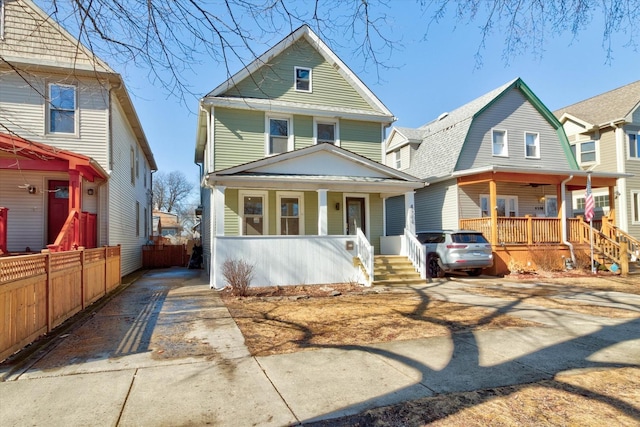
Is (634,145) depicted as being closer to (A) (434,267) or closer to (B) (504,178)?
(B) (504,178)

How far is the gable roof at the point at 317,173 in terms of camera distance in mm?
11245

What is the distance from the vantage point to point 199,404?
3412 millimetres

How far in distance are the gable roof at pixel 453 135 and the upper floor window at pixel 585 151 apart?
301cm

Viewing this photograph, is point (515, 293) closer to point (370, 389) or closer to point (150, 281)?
point (370, 389)

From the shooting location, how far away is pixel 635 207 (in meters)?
19.2

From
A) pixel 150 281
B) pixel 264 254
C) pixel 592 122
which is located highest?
pixel 592 122

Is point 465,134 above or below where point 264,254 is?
above

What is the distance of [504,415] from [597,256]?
14.8m

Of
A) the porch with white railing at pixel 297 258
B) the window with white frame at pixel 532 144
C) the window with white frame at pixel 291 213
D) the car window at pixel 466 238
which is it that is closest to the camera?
the porch with white railing at pixel 297 258

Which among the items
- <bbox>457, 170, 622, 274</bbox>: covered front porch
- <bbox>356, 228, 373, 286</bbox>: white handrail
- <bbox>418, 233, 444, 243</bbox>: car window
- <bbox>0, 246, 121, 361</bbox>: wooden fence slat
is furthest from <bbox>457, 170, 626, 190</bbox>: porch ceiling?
<bbox>0, 246, 121, 361</bbox>: wooden fence slat

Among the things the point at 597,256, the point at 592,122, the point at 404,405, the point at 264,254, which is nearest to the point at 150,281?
the point at 264,254

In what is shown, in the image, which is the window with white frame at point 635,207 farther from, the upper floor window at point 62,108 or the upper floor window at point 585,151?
the upper floor window at point 62,108

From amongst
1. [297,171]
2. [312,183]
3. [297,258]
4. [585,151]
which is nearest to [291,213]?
[297,171]

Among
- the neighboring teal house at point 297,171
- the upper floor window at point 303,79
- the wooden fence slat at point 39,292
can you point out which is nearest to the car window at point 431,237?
the neighboring teal house at point 297,171
